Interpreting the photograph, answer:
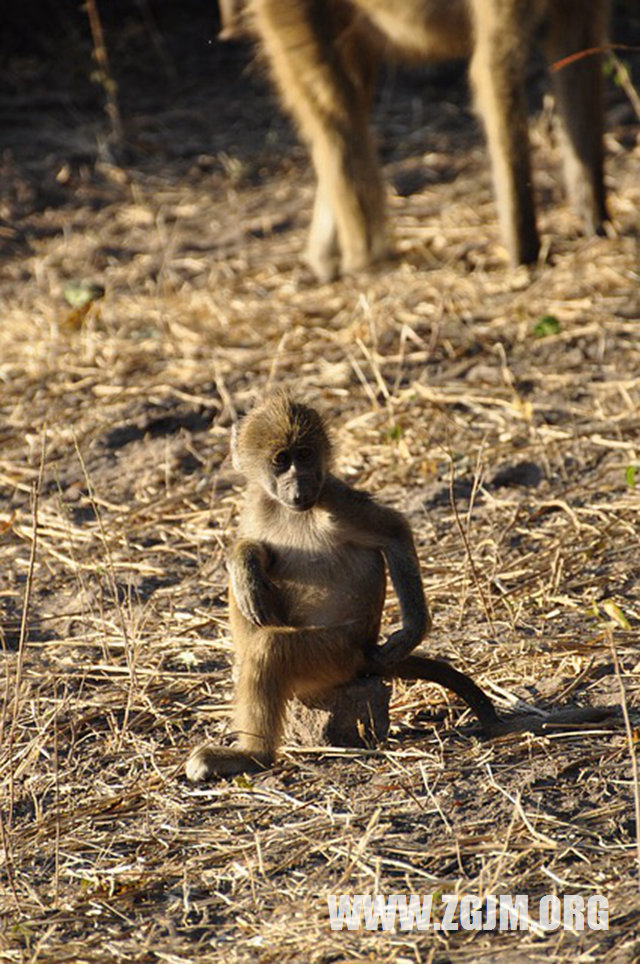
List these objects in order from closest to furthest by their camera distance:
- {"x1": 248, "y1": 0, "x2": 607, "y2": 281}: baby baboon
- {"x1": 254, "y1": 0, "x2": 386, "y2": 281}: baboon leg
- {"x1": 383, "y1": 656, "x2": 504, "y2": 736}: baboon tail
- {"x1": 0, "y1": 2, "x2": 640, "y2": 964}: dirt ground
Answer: {"x1": 0, "y1": 2, "x2": 640, "y2": 964}: dirt ground → {"x1": 383, "y1": 656, "x2": 504, "y2": 736}: baboon tail → {"x1": 248, "y1": 0, "x2": 607, "y2": 281}: baby baboon → {"x1": 254, "y1": 0, "x2": 386, "y2": 281}: baboon leg

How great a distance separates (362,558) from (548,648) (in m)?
0.61

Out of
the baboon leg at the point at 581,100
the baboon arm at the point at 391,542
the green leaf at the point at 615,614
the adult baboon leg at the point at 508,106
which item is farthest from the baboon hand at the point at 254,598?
the baboon leg at the point at 581,100

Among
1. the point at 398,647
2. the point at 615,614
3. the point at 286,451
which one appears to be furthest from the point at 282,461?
the point at 615,614

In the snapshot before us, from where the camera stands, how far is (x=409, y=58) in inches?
253

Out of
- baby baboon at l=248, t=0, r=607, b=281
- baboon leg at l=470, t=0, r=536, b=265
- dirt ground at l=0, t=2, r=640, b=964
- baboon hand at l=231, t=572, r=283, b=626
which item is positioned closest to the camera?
dirt ground at l=0, t=2, r=640, b=964

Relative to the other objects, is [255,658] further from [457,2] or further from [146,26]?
[146,26]

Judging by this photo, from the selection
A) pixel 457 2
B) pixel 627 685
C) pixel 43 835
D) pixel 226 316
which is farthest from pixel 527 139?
pixel 43 835

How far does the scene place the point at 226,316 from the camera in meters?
6.11

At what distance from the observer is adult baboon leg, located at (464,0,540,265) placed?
5797mm

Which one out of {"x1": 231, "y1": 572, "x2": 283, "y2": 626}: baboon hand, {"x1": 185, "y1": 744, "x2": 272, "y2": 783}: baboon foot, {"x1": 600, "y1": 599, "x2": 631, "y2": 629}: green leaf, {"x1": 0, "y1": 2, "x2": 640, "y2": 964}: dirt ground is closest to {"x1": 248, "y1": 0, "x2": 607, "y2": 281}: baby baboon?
{"x1": 0, "y1": 2, "x2": 640, "y2": 964}: dirt ground

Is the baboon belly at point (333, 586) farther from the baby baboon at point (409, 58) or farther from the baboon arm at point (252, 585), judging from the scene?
the baby baboon at point (409, 58)

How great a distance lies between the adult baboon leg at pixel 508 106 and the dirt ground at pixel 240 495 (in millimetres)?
214

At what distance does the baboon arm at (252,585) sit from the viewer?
2947 mm

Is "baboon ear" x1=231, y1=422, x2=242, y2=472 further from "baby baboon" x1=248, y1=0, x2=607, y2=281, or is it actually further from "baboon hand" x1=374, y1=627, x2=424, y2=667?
"baby baboon" x1=248, y1=0, x2=607, y2=281
